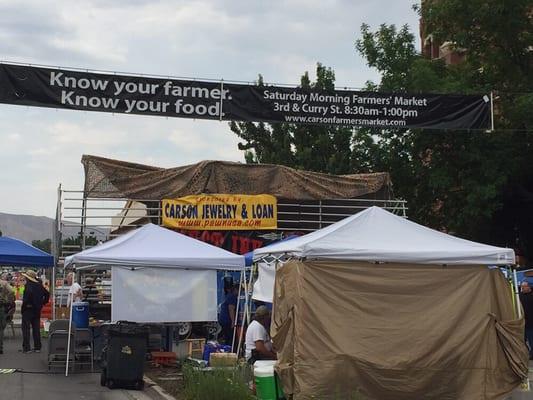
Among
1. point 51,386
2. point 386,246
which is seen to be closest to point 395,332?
point 386,246

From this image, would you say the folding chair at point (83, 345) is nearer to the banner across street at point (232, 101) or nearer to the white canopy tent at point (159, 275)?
the white canopy tent at point (159, 275)

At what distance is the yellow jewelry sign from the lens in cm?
2109

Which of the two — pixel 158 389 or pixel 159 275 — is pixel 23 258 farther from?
pixel 158 389

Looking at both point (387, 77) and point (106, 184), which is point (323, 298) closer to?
point (106, 184)

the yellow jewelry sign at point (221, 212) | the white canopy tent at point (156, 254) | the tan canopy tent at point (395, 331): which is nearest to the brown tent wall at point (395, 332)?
the tan canopy tent at point (395, 331)

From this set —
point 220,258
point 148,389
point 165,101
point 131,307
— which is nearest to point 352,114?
point 165,101

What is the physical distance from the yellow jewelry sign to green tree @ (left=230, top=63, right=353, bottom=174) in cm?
635

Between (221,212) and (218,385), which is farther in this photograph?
(221,212)

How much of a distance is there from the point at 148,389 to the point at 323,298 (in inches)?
142

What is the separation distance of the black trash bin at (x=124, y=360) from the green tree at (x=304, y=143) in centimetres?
1622

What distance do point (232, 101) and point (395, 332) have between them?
885cm

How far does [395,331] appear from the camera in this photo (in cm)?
1007

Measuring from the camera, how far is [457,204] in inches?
972

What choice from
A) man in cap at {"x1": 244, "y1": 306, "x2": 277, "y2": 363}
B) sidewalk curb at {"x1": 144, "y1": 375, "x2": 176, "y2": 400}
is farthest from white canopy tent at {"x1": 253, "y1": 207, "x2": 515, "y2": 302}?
sidewalk curb at {"x1": 144, "y1": 375, "x2": 176, "y2": 400}
